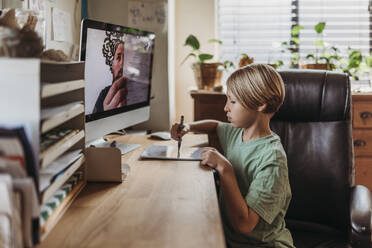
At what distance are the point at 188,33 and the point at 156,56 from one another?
504 millimetres

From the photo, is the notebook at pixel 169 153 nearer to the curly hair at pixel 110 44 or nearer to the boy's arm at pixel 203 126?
the boy's arm at pixel 203 126

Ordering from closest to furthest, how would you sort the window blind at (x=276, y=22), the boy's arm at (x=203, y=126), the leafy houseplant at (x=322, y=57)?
1. the boy's arm at (x=203, y=126)
2. the leafy houseplant at (x=322, y=57)
3. the window blind at (x=276, y=22)

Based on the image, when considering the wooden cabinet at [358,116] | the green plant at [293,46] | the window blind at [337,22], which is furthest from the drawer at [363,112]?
the window blind at [337,22]

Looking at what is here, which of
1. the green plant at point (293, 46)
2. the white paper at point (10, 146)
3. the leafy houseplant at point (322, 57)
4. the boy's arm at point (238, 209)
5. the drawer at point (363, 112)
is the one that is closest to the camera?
the white paper at point (10, 146)

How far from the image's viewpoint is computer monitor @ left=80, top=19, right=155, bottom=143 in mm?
1395

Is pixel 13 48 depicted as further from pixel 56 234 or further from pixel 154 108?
pixel 154 108

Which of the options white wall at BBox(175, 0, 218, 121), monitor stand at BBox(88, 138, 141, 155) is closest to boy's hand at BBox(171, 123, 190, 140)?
monitor stand at BBox(88, 138, 141, 155)

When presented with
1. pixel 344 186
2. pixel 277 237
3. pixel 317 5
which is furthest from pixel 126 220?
pixel 317 5

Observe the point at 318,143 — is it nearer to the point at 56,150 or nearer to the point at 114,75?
the point at 114,75

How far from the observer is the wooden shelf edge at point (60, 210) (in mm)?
779

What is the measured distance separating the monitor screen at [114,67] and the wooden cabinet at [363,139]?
1257 millimetres

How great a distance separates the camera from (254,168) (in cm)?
126

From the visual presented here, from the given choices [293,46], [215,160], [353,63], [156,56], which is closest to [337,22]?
[293,46]

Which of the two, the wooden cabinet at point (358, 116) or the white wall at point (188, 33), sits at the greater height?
the white wall at point (188, 33)
